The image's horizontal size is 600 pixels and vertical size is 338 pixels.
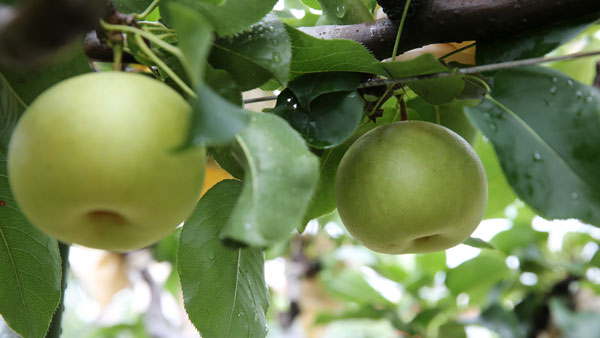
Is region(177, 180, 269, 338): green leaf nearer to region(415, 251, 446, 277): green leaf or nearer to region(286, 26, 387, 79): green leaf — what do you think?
region(286, 26, 387, 79): green leaf

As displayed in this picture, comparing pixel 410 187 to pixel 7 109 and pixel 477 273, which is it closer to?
pixel 7 109

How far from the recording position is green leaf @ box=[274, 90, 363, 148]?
2.10ft

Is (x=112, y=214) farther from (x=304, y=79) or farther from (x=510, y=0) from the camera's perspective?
(x=510, y=0)

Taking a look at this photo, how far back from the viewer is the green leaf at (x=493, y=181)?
3.63 feet

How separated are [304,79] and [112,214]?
31cm

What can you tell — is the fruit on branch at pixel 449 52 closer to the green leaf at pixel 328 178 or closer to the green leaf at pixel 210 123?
the green leaf at pixel 328 178

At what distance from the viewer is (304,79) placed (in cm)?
68

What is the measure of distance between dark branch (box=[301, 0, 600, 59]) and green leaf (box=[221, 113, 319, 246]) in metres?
0.31

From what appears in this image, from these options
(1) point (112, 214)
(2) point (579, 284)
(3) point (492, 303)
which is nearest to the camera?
(1) point (112, 214)

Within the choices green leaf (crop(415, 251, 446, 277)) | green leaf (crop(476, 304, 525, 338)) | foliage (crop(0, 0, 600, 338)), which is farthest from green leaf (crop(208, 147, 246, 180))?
green leaf (crop(415, 251, 446, 277))

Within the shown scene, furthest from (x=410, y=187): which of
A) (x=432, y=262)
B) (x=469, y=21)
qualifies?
(x=432, y=262)

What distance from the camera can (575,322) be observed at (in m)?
1.60

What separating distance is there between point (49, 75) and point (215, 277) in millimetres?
303

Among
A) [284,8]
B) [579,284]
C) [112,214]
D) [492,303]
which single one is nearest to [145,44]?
[112,214]
